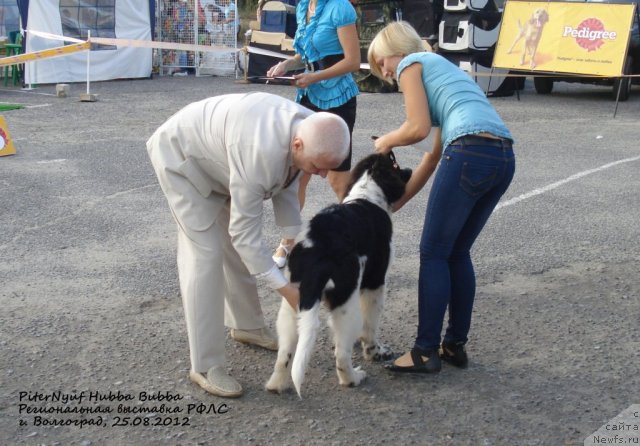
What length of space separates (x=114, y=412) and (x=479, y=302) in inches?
96.6

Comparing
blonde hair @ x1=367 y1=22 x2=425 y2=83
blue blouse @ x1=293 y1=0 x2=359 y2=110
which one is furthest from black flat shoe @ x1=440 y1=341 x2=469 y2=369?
blue blouse @ x1=293 y1=0 x2=359 y2=110

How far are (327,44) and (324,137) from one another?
8.46 feet

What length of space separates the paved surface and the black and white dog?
203 millimetres

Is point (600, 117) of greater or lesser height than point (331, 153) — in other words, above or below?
below

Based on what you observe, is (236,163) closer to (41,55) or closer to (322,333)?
(322,333)

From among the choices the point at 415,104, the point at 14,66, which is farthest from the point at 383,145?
the point at 14,66

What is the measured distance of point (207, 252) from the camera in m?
Result: 3.57

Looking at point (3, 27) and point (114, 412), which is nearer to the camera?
point (114, 412)

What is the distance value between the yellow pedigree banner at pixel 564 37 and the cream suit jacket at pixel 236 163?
1091 centimetres

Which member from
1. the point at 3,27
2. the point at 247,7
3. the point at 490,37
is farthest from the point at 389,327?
the point at 247,7

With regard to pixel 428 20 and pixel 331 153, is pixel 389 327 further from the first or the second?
pixel 428 20

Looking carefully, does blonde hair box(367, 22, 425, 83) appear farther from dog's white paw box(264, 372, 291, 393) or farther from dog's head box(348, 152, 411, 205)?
dog's white paw box(264, 372, 291, 393)

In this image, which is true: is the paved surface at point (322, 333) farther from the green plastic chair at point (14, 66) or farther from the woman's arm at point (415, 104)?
the green plastic chair at point (14, 66)

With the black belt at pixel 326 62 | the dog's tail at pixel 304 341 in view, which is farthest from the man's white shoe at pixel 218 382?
the black belt at pixel 326 62
